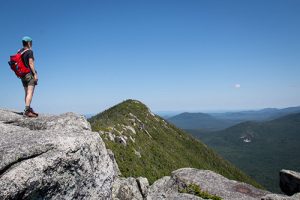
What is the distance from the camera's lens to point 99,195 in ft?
46.6

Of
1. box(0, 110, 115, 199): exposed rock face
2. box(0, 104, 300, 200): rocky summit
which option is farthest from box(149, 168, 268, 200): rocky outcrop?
box(0, 110, 115, 199): exposed rock face

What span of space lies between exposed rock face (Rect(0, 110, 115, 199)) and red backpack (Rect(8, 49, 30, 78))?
12.8ft

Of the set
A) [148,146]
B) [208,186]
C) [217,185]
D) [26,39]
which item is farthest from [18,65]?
[148,146]

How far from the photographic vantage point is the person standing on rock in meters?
18.0

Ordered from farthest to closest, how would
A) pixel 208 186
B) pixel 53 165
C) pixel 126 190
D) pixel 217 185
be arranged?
pixel 217 185, pixel 208 186, pixel 126 190, pixel 53 165

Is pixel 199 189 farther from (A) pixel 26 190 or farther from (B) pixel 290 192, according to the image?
(A) pixel 26 190

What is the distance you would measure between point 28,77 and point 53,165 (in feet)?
26.1

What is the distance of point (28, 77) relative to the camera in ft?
60.3

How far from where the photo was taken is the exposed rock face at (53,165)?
37.5 feet

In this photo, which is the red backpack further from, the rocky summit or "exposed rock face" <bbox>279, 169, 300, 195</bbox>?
"exposed rock face" <bbox>279, 169, 300, 195</bbox>

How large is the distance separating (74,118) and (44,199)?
6904 millimetres

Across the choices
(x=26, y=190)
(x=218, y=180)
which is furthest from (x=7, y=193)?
(x=218, y=180)

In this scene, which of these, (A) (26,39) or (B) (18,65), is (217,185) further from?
(A) (26,39)

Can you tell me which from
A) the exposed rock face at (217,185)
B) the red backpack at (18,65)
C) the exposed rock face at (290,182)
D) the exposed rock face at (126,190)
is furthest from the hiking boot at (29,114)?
the exposed rock face at (290,182)
